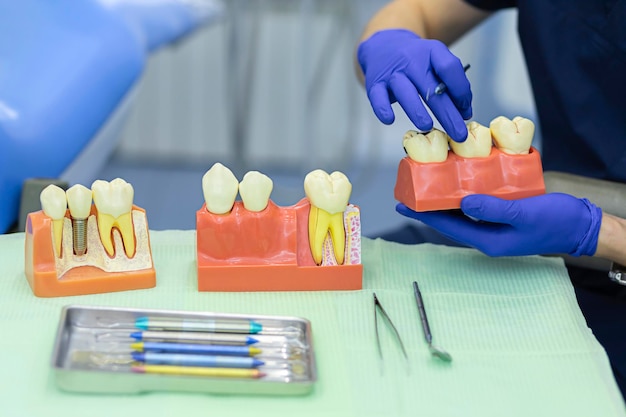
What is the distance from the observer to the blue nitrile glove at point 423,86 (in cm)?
120

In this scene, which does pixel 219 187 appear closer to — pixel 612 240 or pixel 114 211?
pixel 114 211

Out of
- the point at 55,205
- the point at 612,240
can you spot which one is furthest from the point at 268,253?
the point at 612,240

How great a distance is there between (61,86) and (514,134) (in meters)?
0.85

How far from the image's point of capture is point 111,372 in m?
0.85

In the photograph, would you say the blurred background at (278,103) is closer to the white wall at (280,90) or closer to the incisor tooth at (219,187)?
the white wall at (280,90)

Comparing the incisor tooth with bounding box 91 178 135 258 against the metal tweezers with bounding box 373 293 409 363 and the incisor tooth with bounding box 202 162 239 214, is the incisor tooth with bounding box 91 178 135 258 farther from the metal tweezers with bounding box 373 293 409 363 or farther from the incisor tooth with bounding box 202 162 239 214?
the metal tweezers with bounding box 373 293 409 363

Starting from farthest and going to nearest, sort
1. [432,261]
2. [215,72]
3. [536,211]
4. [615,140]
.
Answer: [215,72], [615,140], [432,261], [536,211]

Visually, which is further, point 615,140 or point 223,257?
point 615,140

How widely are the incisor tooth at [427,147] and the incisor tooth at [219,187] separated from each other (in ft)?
0.90

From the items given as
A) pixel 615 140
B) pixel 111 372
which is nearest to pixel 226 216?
pixel 111 372

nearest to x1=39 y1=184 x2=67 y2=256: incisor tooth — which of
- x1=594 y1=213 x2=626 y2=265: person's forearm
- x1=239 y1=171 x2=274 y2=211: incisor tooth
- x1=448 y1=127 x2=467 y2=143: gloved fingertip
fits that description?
x1=239 y1=171 x2=274 y2=211: incisor tooth

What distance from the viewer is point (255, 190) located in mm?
1121

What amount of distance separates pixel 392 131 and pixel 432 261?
244cm

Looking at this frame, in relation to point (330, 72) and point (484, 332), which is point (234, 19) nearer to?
point (330, 72)
